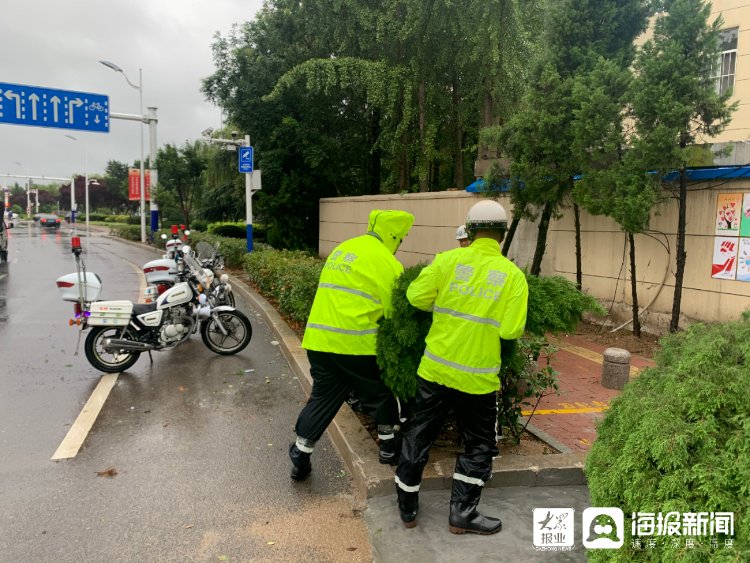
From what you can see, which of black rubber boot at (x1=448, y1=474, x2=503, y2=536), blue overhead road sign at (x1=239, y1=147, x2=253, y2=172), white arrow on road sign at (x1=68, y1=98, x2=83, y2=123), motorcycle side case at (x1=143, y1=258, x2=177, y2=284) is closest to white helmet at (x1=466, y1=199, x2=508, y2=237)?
black rubber boot at (x1=448, y1=474, x2=503, y2=536)

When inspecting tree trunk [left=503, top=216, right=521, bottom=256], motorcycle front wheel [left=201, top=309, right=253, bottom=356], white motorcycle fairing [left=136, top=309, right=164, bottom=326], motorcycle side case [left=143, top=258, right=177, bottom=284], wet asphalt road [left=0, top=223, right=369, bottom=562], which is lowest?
wet asphalt road [left=0, top=223, right=369, bottom=562]

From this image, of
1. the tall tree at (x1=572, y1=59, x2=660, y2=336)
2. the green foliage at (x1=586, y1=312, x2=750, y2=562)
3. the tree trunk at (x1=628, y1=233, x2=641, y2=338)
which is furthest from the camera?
the tree trunk at (x1=628, y1=233, x2=641, y2=338)

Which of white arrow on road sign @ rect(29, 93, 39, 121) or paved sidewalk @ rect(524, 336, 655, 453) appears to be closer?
paved sidewalk @ rect(524, 336, 655, 453)

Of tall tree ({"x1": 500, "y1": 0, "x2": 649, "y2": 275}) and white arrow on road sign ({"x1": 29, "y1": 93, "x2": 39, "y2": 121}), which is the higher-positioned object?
white arrow on road sign ({"x1": 29, "y1": 93, "x2": 39, "y2": 121})

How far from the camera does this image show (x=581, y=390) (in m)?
6.12

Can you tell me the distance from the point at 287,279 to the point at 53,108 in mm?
13837

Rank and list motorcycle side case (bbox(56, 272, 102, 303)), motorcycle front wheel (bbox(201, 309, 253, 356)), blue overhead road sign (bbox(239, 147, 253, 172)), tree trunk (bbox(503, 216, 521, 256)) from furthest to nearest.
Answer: blue overhead road sign (bbox(239, 147, 253, 172)), tree trunk (bbox(503, 216, 521, 256)), motorcycle front wheel (bbox(201, 309, 253, 356)), motorcycle side case (bbox(56, 272, 102, 303))

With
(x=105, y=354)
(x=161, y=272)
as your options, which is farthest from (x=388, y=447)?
(x=161, y=272)

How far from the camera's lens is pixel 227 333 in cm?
735

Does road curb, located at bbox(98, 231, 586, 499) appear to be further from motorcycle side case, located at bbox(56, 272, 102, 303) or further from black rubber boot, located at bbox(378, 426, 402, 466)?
motorcycle side case, located at bbox(56, 272, 102, 303)

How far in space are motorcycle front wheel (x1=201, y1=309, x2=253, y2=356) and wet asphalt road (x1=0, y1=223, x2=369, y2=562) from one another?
0.13 meters

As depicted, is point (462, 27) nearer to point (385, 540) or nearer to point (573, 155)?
point (573, 155)

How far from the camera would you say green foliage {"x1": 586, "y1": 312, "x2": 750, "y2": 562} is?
1.86m

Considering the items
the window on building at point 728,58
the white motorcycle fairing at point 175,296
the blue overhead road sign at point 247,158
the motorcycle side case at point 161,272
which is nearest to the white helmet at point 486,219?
the white motorcycle fairing at point 175,296
